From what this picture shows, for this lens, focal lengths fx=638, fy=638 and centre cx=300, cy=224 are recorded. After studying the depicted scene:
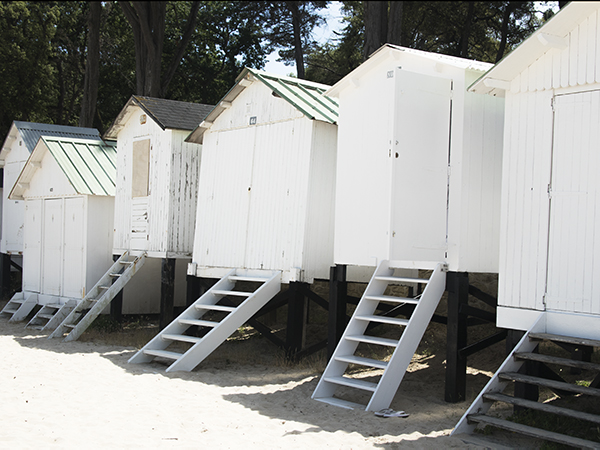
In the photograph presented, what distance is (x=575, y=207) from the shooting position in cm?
638

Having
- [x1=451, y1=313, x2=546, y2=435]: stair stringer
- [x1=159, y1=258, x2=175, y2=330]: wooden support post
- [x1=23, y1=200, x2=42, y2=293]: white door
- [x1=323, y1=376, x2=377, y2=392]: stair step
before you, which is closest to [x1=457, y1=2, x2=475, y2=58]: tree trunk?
[x1=159, y1=258, x2=175, y2=330]: wooden support post

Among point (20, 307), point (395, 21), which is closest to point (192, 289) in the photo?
point (20, 307)

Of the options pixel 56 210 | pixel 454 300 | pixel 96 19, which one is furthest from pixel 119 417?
pixel 96 19

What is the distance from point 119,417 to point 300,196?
450cm

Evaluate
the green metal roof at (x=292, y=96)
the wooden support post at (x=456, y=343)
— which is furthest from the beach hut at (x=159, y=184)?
the wooden support post at (x=456, y=343)

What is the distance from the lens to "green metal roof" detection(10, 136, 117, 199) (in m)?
14.1

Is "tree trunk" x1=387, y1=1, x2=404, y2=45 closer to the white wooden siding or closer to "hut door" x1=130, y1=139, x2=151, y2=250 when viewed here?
"hut door" x1=130, y1=139, x2=151, y2=250

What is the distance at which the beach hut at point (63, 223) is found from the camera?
1377cm

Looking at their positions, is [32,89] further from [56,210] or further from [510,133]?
[510,133]

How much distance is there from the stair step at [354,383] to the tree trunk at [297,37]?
1812cm

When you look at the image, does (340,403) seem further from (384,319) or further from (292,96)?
(292,96)

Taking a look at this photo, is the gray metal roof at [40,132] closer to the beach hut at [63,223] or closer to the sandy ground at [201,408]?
the beach hut at [63,223]

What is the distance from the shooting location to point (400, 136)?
8234mm

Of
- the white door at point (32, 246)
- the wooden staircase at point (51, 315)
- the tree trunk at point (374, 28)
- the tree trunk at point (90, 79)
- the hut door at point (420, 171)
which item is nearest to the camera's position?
the hut door at point (420, 171)
